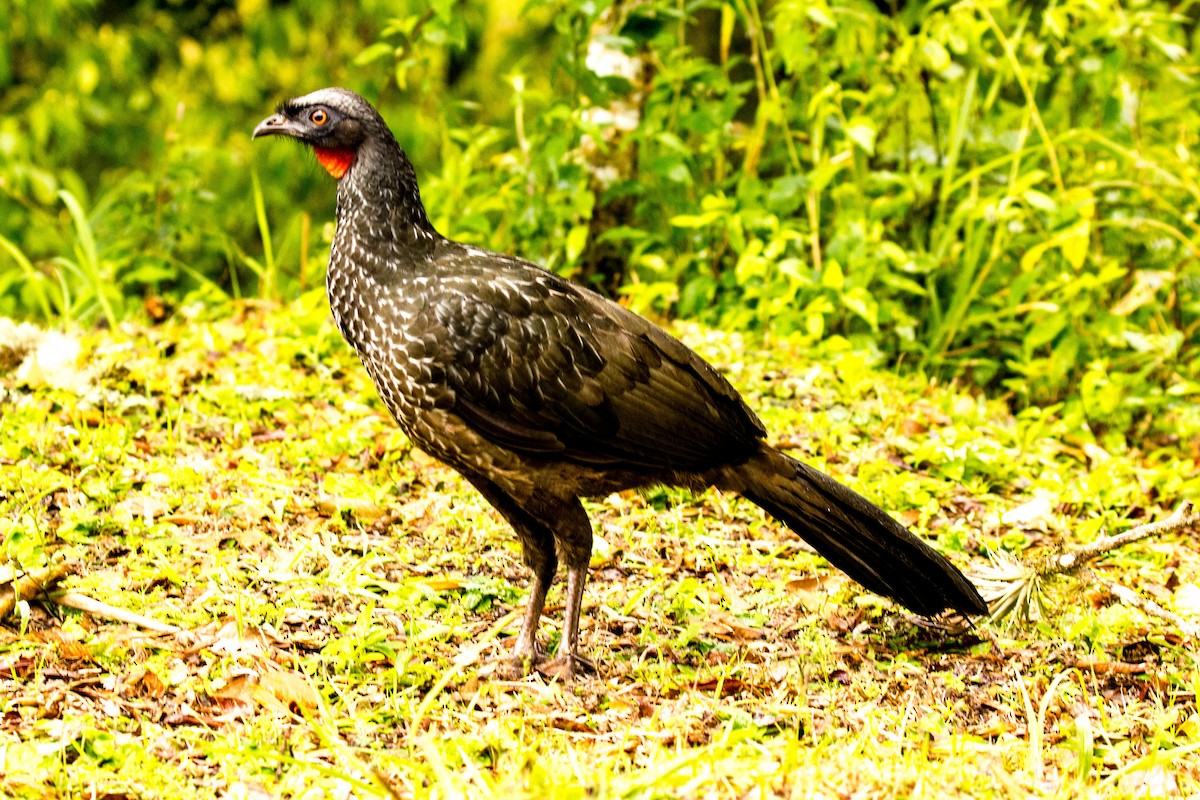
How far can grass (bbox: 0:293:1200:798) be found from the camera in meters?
3.13

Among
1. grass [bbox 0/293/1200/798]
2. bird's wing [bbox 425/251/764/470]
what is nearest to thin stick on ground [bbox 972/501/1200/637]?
grass [bbox 0/293/1200/798]

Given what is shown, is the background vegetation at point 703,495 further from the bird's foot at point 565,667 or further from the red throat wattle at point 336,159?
the red throat wattle at point 336,159

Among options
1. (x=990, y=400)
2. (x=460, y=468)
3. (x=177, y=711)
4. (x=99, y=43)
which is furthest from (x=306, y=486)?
(x=99, y=43)

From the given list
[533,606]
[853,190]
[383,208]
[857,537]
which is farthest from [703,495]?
[853,190]

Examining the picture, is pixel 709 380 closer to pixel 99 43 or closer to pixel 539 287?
pixel 539 287

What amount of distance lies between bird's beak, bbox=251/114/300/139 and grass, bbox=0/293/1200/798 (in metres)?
1.34

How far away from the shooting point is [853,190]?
635cm

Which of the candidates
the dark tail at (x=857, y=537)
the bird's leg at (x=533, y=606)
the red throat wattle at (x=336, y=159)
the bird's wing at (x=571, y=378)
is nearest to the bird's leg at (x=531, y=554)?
the bird's leg at (x=533, y=606)

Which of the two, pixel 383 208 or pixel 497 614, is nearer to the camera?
pixel 383 208

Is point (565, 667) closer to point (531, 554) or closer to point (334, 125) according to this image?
point (531, 554)

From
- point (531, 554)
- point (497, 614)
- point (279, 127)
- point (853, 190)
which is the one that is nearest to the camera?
point (531, 554)

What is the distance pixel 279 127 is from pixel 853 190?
3.18 metres

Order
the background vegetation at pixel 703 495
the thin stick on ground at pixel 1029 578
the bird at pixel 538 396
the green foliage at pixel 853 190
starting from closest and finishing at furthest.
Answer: the background vegetation at pixel 703 495 → the bird at pixel 538 396 → the thin stick on ground at pixel 1029 578 → the green foliage at pixel 853 190

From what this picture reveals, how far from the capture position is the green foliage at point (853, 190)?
20.1 ft
